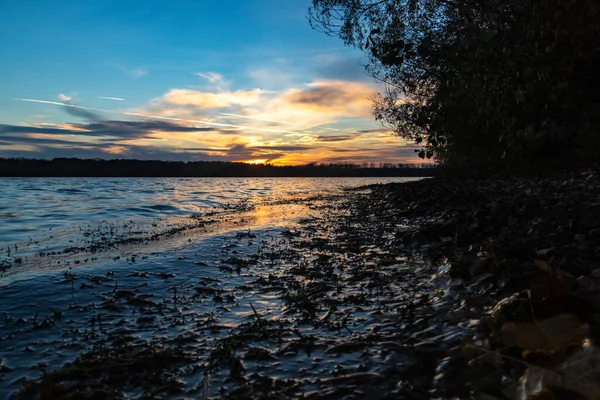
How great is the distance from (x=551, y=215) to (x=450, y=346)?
701 centimetres

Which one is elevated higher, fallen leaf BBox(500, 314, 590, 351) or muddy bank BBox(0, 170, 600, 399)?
fallen leaf BBox(500, 314, 590, 351)

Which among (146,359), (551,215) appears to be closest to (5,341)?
(146,359)

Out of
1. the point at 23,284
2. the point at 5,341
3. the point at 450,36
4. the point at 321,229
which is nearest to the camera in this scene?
the point at 5,341

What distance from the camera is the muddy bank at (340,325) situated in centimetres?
338

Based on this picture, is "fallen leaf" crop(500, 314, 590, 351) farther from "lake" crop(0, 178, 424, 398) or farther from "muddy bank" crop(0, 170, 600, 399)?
"lake" crop(0, 178, 424, 398)

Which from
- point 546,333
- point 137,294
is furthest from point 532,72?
point 137,294

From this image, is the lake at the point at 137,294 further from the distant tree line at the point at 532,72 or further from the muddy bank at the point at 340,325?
the distant tree line at the point at 532,72

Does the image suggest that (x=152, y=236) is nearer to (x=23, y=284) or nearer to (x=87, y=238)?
(x=87, y=238)

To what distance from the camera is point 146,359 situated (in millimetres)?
4230

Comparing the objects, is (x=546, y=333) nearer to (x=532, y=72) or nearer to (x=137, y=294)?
(x=532, y=72)

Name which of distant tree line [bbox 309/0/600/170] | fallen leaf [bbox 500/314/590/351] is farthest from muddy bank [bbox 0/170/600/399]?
distant tree line [bbox 309/0/600/170]

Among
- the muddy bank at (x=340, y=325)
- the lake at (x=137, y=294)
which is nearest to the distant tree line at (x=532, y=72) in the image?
the muddy bank at (x=340, y=325)

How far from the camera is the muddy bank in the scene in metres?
3.38

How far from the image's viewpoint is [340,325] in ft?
16.7
